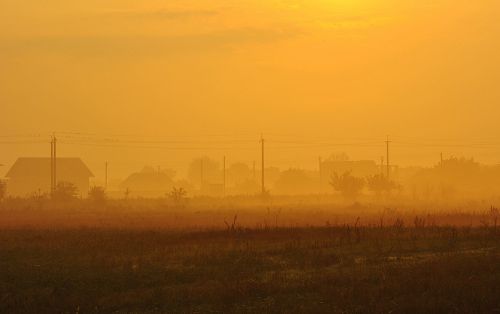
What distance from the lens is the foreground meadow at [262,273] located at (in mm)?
15602

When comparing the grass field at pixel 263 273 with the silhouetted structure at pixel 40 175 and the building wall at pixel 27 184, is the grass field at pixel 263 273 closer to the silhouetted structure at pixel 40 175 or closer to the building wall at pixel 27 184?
the building wall at pixel 27 184

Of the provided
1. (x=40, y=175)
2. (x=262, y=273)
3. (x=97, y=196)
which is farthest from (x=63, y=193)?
(x=262, y=273)

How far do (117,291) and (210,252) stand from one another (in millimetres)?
5435

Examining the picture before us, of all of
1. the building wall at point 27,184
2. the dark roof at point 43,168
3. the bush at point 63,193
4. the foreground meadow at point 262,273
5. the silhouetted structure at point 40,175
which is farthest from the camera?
the dark roof at point 43,168

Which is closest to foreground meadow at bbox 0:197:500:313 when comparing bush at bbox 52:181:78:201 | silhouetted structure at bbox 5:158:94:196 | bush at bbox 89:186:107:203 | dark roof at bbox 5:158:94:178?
bush at bbox 89:186:107:203

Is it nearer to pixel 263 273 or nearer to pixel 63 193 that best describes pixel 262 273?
pixel 263 273

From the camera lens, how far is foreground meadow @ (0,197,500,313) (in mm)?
15602

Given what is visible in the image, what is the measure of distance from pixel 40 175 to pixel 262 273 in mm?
106615

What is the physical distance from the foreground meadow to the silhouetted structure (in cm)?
9328

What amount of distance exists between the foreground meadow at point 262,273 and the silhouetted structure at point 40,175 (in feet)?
306

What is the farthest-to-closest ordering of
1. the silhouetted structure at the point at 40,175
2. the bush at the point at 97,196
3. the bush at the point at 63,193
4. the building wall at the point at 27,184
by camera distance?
→ the silhouetted structure at the point at 40,175
the building wall at the point at 27,184
the bush at the point at 63,193
the bush at the point at 97,196

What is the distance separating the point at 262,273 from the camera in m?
19.1

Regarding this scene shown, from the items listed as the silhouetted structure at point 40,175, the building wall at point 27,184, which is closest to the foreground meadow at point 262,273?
the building wall at point 27,184

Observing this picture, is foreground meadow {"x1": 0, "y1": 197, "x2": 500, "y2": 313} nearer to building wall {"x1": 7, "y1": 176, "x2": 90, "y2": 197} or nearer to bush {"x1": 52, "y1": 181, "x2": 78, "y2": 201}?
bush {"x1": 52, "y1": 181, "x2": 78, "y2": 201}
